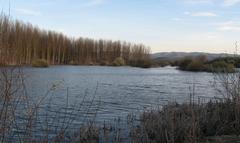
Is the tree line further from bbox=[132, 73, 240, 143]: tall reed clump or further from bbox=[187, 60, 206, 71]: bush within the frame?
bbox=[132, 73, 240, 143]: tall reed clump

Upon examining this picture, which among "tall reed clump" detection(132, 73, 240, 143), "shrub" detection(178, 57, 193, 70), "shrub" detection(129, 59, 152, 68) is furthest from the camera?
"shrub" detection(129, 59, 152, 68)

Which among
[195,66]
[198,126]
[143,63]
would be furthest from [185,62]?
[198,126]

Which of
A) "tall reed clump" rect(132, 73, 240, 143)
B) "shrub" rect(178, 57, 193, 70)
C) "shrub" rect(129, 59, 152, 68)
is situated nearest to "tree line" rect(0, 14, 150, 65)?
"shrub" rect(129, 59, 152, 68)

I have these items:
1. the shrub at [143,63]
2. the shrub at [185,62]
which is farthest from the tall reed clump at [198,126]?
the shrub at [143,63]

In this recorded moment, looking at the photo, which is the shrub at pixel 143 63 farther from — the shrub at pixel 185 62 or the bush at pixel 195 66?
the bush at pixel 195 66

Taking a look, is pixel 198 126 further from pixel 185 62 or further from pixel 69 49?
pixel 69 49

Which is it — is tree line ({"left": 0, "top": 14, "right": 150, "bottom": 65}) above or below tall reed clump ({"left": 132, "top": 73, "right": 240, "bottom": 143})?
above

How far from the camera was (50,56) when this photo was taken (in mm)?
92375

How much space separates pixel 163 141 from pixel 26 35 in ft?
235

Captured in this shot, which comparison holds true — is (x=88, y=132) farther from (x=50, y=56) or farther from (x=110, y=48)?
(x=110, y=48)

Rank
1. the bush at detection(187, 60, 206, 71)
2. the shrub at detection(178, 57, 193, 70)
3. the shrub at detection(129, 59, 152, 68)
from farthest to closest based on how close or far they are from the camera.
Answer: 1. the shrub at detection(129, 59, 152, 68)
2. the shrub at detection(178, 57, 193, 70)
3. the bush at detection(187, 60, 206, 71)

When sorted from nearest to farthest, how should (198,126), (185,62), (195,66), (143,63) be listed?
(198,126) < (195,66) < (185,62) < (143,63)

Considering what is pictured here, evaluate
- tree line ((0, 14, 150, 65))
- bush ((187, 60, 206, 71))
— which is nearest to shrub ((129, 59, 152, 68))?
tree line ((0, 14, 150, 65))

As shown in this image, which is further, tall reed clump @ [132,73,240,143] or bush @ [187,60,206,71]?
bush @ [187,60,206,71]
